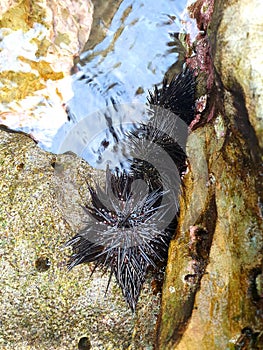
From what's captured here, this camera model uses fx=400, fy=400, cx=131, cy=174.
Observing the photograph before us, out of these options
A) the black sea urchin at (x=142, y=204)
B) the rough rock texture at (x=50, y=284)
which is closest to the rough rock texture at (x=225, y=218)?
the black sea urchin at (x=142, y=204)

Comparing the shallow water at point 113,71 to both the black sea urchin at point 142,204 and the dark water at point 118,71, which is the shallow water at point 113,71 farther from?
the black sea urchin at point 142,204

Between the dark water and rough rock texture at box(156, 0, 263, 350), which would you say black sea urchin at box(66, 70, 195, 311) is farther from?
the dark water

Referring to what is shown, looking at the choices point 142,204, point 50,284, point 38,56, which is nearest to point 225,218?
point 142,204

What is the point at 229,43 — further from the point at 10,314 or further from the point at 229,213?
the point at 10,314

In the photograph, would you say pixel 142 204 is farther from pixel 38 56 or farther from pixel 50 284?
pixel 38 56

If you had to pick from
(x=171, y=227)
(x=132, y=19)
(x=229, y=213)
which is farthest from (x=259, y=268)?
(x=132, y=19)

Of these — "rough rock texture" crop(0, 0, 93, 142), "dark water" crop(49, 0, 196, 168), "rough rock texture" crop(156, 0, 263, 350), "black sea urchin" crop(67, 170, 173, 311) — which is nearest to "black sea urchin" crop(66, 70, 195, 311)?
"black sea urchin" crop(67, 170, 173, 311)
